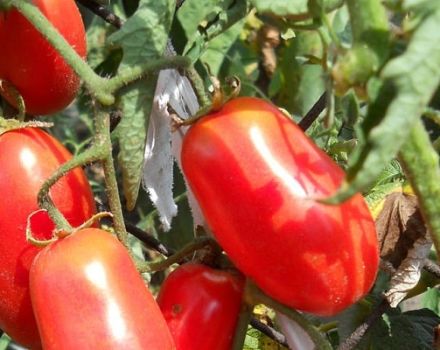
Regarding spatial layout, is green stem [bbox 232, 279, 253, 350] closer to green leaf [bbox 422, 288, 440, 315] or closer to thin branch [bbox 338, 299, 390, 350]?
thin branch [bbox 338, 299, 390, 350]

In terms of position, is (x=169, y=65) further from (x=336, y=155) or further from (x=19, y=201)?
(x=336, y=155)

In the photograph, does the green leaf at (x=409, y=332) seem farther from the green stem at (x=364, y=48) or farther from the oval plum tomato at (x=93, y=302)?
the green stem at (x=364, y=48)

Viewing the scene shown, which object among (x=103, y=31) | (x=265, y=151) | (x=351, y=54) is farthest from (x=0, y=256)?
(x=103, y=31)

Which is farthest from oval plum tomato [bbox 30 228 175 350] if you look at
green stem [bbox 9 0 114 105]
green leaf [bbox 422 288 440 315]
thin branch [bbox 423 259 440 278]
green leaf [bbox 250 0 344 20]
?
green leaf [bbox 422 288 440 315]

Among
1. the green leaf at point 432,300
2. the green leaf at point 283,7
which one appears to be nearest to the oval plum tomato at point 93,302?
the green leaf at point 283,7

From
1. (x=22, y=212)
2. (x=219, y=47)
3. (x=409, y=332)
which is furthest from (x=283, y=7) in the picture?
(x=219, y=47)

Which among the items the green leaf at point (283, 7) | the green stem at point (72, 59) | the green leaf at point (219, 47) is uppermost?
the green stem at point (72, 59)
